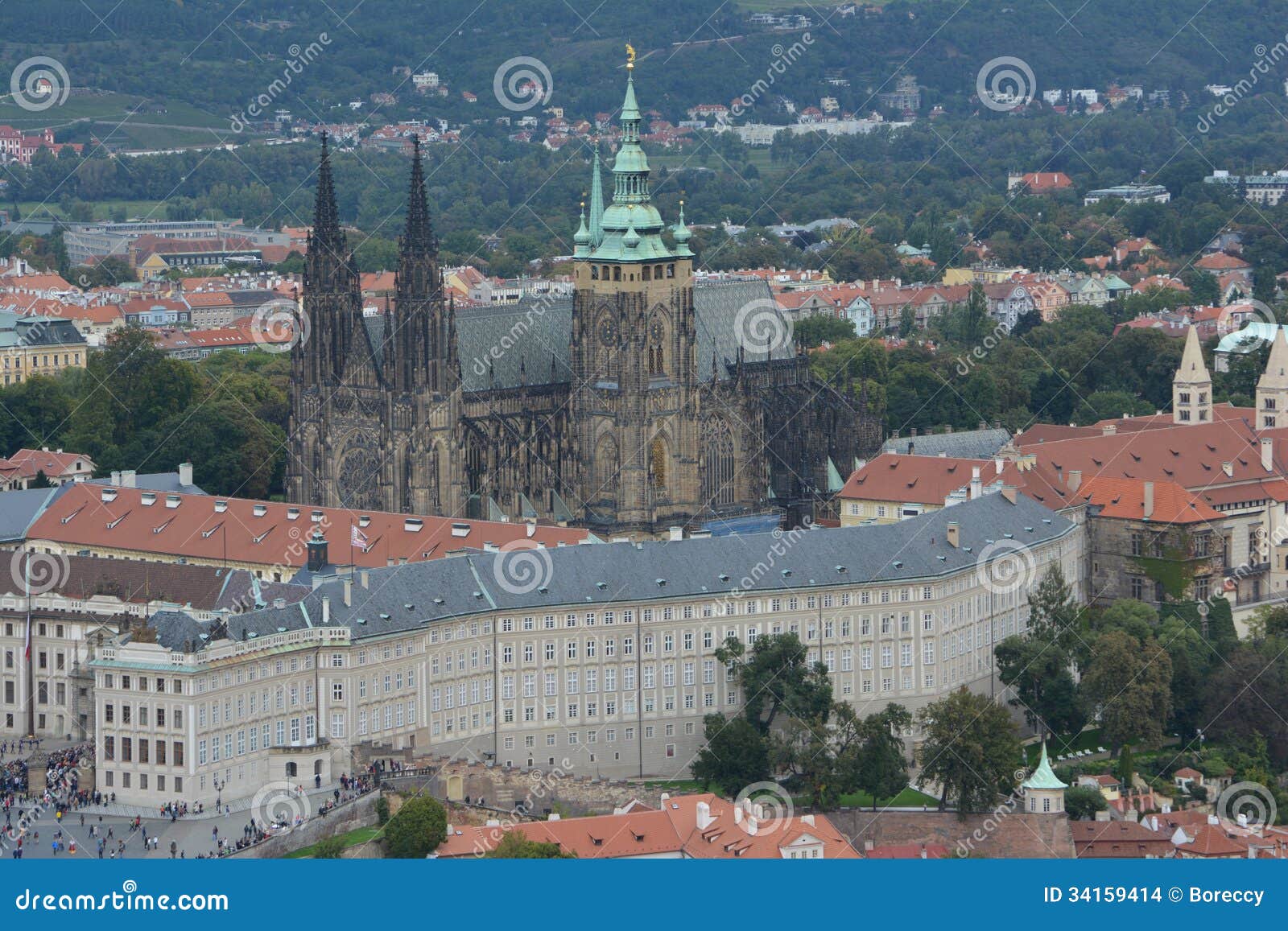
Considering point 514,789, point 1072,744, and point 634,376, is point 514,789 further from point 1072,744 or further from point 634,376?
point 634,376

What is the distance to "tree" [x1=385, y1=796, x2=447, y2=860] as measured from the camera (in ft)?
380

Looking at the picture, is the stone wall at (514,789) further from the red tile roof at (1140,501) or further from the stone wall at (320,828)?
the red tile roof at (1140,501)

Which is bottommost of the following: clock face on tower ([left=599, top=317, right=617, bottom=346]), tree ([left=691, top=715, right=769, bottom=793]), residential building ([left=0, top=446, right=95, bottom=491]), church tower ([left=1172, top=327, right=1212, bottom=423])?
tree ([left=691, top=715, right=769, bottom=793])

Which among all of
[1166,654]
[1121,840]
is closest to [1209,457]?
[1166,654]

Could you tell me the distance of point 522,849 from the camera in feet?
367

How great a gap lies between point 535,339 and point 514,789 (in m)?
49.0

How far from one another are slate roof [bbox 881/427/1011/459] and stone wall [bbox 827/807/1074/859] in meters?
53.5

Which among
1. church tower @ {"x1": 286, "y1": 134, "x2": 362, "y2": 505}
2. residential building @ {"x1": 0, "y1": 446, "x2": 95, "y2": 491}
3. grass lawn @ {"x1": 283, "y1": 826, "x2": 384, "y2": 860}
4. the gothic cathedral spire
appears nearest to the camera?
grass lawn @ {"x1": 283, "y1": 826, "x2": 384, "y2": 860}

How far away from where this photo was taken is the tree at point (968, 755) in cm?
12662

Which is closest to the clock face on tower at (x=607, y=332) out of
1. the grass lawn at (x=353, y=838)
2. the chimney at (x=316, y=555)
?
the chimney at (x=316, y=555)

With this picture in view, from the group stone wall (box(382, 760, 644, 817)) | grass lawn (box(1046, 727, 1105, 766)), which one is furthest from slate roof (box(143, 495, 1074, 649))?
grass lawn (box(1046, 727, 1105, 766))

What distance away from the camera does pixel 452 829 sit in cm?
11912

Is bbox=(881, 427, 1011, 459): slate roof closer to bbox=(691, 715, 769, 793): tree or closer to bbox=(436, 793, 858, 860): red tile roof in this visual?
bbox=(691, 715, 769, 793): tree

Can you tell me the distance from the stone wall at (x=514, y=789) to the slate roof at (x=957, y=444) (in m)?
52.5
